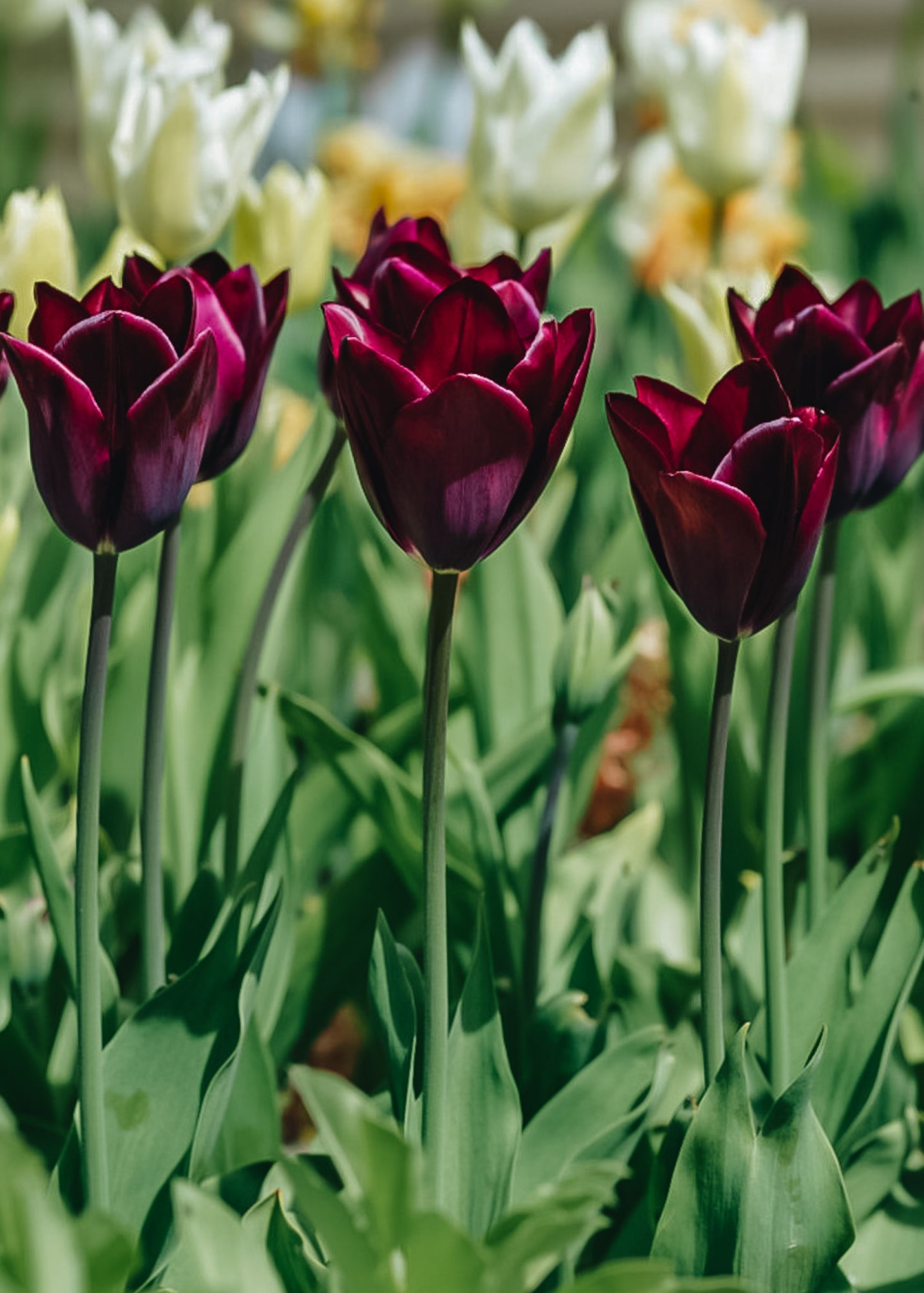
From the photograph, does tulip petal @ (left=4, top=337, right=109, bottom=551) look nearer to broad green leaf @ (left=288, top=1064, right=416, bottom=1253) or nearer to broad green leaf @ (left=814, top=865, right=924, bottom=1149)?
broad green leaf @ (left=288, top=1064, right=416, bottom=1253)

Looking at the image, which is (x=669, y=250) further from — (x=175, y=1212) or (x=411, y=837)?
(x=175, y=1212)

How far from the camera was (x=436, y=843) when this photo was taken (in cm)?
52

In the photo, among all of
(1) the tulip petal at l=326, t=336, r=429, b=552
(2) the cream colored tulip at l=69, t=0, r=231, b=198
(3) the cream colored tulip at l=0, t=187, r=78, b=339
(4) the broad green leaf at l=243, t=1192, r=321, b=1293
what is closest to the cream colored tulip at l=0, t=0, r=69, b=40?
(2) the cream colored tulip at l=69, t=0, r=231, b=198

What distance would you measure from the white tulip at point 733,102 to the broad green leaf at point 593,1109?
2.69ft

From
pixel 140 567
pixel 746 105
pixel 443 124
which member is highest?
pixel 443 124

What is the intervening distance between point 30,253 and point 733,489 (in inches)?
19.6

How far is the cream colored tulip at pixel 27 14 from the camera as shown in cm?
169

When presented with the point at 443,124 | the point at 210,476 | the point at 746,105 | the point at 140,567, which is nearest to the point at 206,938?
the point at 210,476

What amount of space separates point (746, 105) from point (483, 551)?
805 mm

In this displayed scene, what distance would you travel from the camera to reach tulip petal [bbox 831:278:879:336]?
71 cm

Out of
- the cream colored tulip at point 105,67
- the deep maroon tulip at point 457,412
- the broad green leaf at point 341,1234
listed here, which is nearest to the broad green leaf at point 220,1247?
the broad green leaf at point 341,1234

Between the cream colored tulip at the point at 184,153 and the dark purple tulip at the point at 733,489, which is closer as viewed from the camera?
the dark purple tulip at the point at 733,489

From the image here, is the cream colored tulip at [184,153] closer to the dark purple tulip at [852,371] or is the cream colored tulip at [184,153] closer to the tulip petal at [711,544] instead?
the dark purple tulip at [852,371]

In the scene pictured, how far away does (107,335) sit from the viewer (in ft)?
1.72
